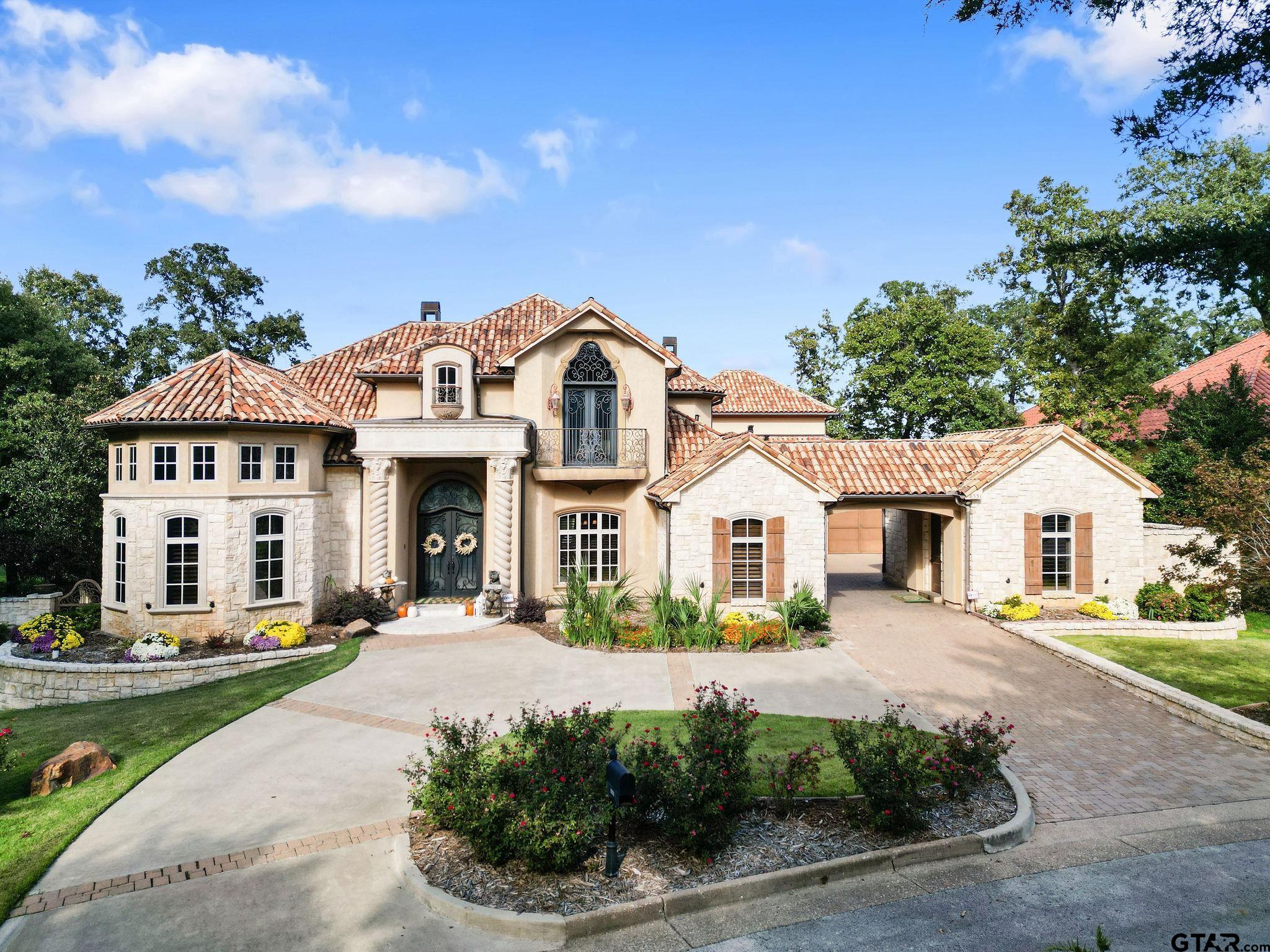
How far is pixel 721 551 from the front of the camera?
17.1 metres

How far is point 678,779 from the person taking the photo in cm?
659

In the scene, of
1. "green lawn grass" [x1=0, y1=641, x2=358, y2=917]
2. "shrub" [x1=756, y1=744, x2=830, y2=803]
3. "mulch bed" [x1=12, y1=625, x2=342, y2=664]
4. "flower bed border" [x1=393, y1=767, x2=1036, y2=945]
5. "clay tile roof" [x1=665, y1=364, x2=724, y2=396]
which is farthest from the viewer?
"clay tile roof" [x1=665, y1=364, x2=724, y2=396]

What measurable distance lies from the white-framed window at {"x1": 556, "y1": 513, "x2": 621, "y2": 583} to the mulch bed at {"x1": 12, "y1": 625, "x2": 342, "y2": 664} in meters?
6.13

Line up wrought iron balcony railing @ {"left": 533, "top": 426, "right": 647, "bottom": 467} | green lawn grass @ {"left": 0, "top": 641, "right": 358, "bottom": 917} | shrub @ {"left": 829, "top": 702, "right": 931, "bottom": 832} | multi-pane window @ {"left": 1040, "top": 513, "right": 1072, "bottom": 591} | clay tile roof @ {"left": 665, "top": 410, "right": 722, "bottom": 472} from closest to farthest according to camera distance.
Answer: shrub @ {"left": 829, "top": 702, "right": 931, "bottom": 832} → green lawn grass @ {"left": 0, "top": 641, "right": 358, "bottom": 917} → multi-pane window @ {"left": 1040, "top": 513, "right": 1072, "bottom": 591} → wrought iron balcony railing @ {"left": 533, "top": 426, "right": 647, "bottom": 467} → clay tile roof @ {"left": 665, "top": 410, "right": 722, "bottom": 472}

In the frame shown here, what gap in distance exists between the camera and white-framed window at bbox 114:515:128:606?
15.9m

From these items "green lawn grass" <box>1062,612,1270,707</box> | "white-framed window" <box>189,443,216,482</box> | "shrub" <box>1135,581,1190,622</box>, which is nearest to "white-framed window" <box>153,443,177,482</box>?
"white-framed window" <box>189,443,216,482</box>

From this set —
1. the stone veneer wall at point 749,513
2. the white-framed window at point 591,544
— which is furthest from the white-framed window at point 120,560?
the stone veneer wall at point 749,513

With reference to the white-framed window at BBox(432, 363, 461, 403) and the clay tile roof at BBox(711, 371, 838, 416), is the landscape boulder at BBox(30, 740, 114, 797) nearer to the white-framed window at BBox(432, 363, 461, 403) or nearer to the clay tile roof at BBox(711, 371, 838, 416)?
the white-framed window at BBox(432, 363, 461, 403)

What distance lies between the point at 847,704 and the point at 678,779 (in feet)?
18.9

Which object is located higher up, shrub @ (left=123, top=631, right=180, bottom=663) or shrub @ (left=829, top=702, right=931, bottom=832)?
shrub @ (left=829, top=702, right=931, bottom=832)

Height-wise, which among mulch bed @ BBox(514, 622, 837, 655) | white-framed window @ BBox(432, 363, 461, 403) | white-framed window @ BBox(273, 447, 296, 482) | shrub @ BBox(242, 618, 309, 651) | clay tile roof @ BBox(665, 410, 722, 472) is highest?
white-framed window @ BBox(432, 363, 461, 403)

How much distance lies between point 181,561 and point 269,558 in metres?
1.78

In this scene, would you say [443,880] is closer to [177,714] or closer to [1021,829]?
[1021,829]

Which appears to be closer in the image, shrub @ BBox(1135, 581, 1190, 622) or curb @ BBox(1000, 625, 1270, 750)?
curb @ BBox(1000, 625, 1270, 750)
